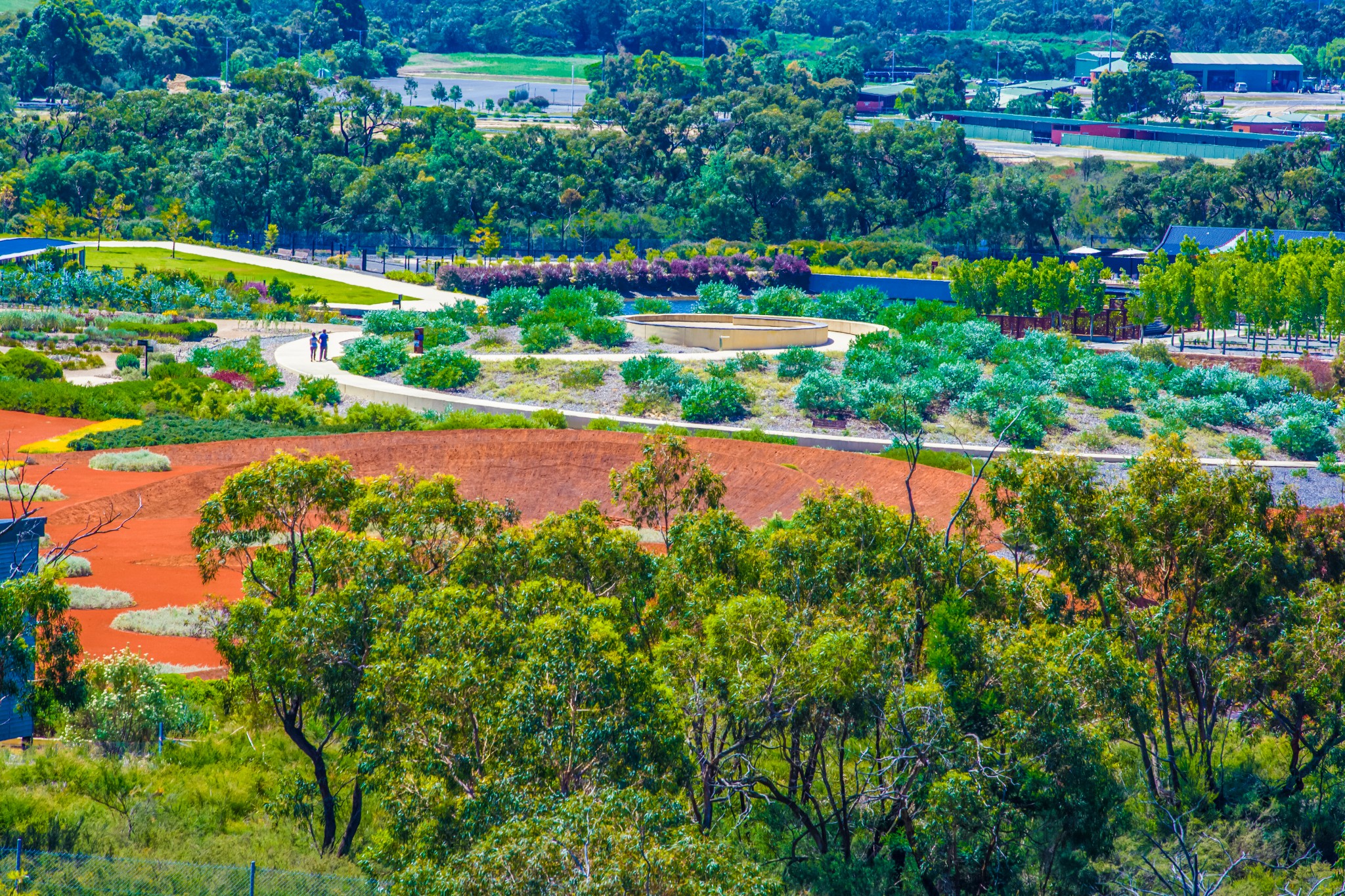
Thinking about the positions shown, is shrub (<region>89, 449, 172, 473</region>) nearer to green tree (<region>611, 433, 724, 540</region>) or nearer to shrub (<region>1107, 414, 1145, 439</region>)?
green tree (<region>611, 433, 724, 540</region>)

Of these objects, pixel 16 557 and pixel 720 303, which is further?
pixel 720 303

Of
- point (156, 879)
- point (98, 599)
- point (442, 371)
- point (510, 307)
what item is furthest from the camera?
point (510, 307)

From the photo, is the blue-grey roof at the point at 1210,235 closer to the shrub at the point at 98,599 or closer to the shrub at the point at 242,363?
the shrub at the point at 242,363

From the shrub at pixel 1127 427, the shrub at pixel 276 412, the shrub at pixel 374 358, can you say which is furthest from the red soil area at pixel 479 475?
the shrub at pixel 374 358

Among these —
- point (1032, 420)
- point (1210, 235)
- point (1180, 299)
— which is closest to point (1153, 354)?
point (1180, 299)

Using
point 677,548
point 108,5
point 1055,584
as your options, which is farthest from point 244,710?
point 108,5

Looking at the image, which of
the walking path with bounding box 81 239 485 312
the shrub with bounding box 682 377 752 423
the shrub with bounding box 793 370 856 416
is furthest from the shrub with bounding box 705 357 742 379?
the walking path with bounding box 81 239 485 312

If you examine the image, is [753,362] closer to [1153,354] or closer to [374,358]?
[374,358]
